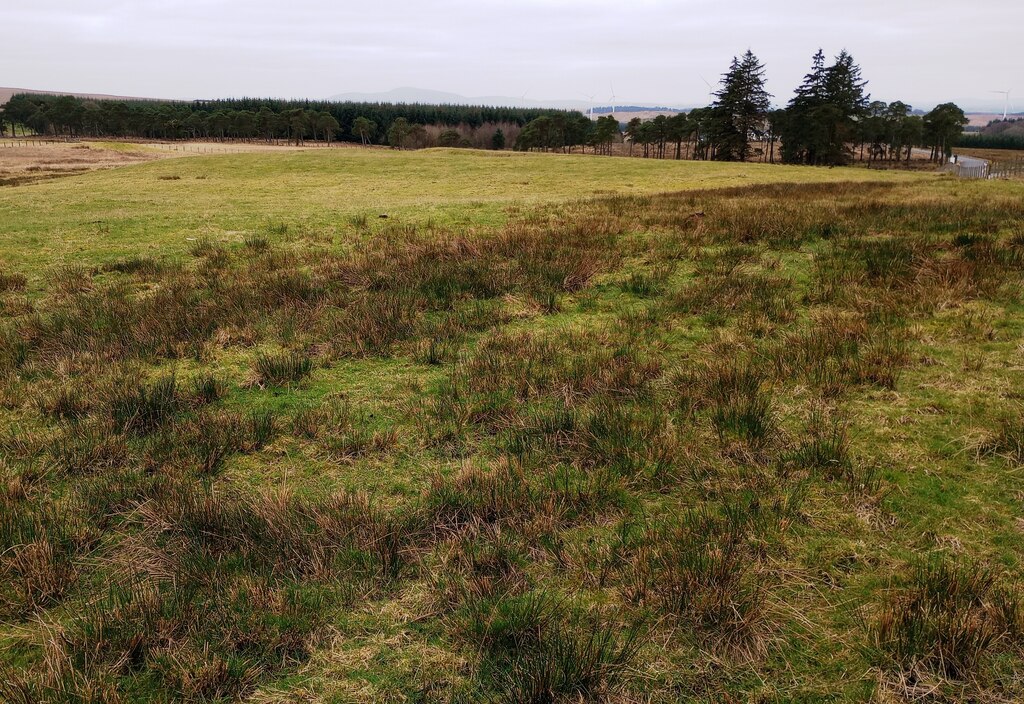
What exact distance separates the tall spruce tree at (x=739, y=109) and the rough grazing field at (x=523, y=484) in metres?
77.7

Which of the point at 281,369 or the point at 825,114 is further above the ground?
the point at 825,114

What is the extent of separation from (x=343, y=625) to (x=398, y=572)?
453mm

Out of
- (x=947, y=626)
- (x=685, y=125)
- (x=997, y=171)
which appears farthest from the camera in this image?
(x=685, y=125)

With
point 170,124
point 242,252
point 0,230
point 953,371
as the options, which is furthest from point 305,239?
point 170,124

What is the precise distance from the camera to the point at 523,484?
4.07 metres

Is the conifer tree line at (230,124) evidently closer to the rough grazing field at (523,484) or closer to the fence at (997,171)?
the fence at (997,171)

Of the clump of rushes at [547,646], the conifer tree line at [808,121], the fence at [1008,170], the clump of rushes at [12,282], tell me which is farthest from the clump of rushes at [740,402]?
the conifer tree line at [808,121]

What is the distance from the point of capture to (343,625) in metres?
3.00

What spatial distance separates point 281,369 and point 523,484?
146 inches

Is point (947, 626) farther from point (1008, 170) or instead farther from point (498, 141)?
point (498, 141)

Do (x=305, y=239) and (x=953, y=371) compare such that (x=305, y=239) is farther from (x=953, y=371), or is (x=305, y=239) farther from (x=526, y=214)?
(x=953, y=371)

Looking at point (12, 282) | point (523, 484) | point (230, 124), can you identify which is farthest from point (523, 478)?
point (230, 124)

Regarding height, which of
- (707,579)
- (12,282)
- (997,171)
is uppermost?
(997,171)

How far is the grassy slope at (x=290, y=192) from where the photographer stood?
1560 centimetres
